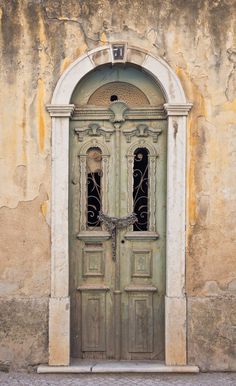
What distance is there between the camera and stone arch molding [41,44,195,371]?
5.84 metres

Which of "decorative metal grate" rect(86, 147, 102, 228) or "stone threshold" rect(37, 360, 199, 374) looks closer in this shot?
"stone threshold" rect(37, 360, 199, 374)

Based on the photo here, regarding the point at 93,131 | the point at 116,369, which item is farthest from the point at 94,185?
the point at 116,369

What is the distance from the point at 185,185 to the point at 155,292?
4.16 feet

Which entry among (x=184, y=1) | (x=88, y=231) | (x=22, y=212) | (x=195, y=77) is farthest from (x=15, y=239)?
(x=184, y=1)

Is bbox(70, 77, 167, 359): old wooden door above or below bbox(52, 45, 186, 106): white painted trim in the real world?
below

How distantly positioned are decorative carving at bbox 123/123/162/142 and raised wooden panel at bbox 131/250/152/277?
1295mm

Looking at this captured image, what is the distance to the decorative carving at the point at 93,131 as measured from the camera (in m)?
6.11

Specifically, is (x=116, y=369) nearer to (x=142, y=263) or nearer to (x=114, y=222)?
(x=142, y=263)

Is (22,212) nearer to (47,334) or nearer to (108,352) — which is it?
(47,334)

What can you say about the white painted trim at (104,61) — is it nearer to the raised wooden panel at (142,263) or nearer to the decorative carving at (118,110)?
the decorative carving at (118,110)

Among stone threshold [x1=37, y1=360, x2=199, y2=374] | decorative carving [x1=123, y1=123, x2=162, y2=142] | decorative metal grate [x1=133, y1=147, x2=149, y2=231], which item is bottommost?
stone threshold [x1=37, y1=360, x2=199, y2=374]

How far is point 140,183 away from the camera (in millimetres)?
6160

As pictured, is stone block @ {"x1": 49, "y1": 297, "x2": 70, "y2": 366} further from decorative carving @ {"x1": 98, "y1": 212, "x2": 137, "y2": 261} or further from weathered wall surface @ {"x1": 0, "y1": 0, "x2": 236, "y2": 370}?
decorative carving @ {"x1": 98, "y1": 212, "x2": 137, "y2": 261}

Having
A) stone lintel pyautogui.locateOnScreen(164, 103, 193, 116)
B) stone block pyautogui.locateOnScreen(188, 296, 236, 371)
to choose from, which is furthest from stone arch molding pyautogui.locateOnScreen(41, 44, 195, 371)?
stone block pyautogui.locateOnScreen(188, 296, 236, 371)
